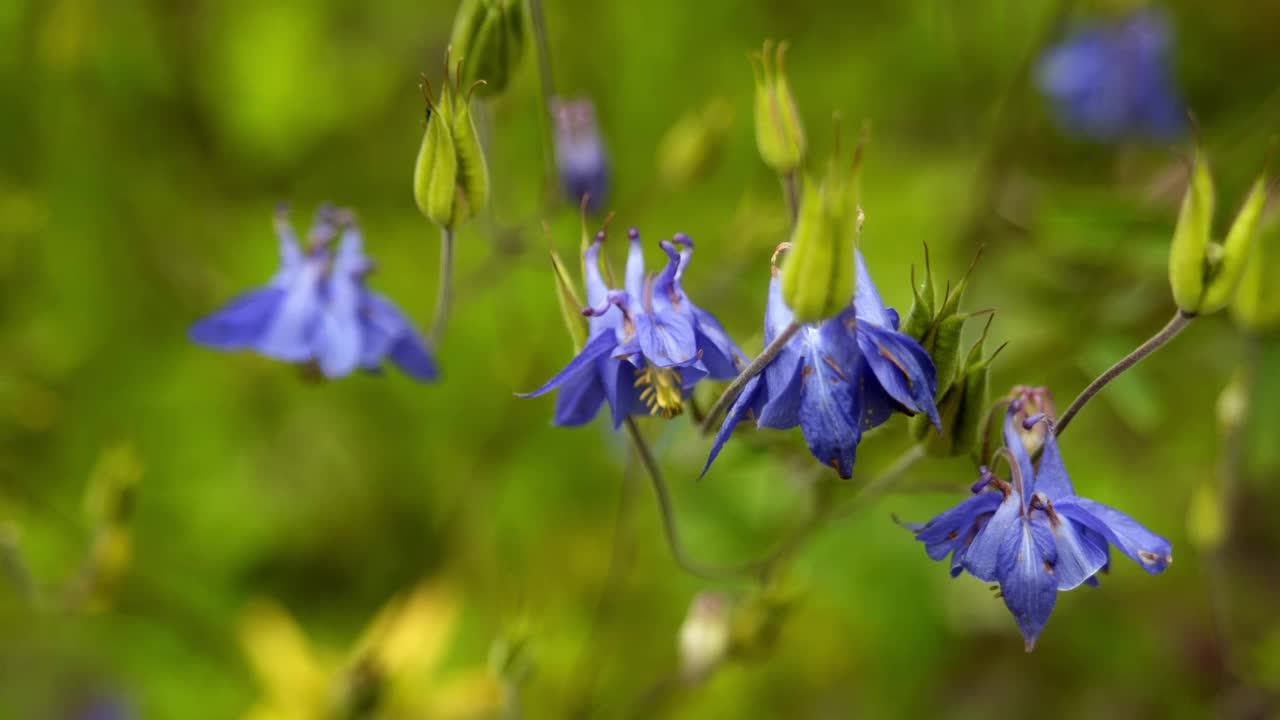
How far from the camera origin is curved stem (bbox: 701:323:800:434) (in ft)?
3.59

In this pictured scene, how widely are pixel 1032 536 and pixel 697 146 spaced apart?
1.21 meters

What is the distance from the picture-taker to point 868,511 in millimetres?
2541

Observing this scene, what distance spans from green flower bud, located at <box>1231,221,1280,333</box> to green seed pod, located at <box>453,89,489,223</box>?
1244mm

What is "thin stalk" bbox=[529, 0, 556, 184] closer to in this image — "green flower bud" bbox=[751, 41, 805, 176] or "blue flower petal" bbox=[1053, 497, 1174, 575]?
"green flower bud" bbox=[751, 41, 805, 176]

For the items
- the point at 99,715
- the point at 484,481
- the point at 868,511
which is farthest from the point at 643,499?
the point at 99,715

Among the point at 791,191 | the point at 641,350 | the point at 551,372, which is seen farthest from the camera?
the point at 551,372

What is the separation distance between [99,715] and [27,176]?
1.44m

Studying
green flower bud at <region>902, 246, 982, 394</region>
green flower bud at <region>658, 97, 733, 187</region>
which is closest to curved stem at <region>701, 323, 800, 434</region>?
green flower bud at <region>902, 246, 982, 394</region>

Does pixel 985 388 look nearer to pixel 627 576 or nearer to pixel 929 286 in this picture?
pixel 929 286

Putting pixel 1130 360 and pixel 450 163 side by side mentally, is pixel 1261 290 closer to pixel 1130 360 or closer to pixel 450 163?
pixel 1130 360

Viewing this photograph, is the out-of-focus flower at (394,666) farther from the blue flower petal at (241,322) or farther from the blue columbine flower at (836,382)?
the blue columbine flower at (836,382)

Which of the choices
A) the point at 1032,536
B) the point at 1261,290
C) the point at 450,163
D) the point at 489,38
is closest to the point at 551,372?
the point at 489,38

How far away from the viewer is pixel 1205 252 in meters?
1.20

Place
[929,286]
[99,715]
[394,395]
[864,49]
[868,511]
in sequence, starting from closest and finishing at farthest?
1. [929,286]
2. [868,511]
3. [99,715]
4. [394,395]
5. [864,49]
